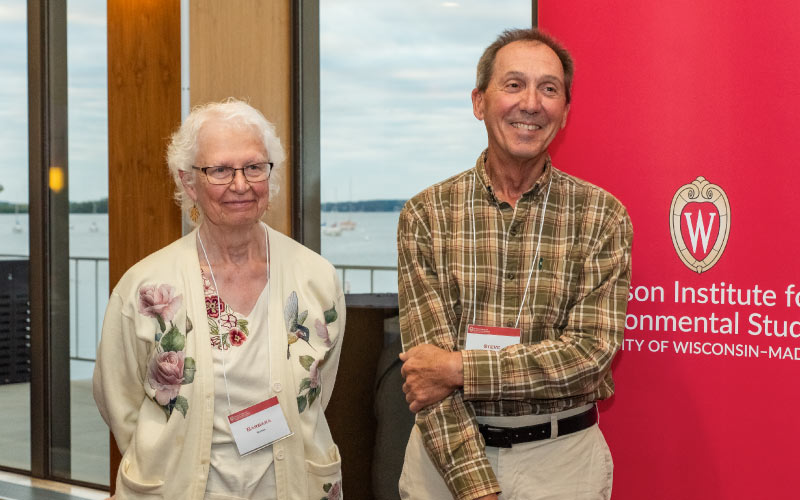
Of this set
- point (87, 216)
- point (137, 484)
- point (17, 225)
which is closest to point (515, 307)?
point (137, 484)

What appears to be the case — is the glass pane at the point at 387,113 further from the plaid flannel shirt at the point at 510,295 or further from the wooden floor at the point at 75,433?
the wooden floor at the point at 75,433

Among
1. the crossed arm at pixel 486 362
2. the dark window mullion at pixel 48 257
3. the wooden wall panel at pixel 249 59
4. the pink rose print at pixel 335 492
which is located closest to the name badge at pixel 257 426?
the pink rose print at pixel 335 492

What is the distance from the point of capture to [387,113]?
156 inches

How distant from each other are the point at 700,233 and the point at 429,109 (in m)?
1.58

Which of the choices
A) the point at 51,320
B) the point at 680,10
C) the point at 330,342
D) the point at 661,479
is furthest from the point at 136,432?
the point at 51,320

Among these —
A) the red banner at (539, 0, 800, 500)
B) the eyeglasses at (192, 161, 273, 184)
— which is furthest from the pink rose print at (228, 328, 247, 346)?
the red banner at (539, 0, 800, 500)

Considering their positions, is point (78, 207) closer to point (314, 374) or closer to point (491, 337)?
point (314, 374)

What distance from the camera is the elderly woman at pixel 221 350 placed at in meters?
2.10

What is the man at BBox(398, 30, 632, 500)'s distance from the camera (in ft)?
6.30

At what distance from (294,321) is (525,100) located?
80cm

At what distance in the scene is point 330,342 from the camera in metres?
2.29

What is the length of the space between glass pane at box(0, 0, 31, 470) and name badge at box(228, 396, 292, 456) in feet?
11.2

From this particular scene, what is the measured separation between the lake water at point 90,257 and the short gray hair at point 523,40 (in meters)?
1.90

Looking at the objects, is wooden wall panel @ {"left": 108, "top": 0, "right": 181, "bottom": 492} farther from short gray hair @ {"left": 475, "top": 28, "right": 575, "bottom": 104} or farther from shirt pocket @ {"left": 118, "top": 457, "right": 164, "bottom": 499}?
short gray hair @ {"left": 475, "top": 28, "right": 575, "bottom": 104}
